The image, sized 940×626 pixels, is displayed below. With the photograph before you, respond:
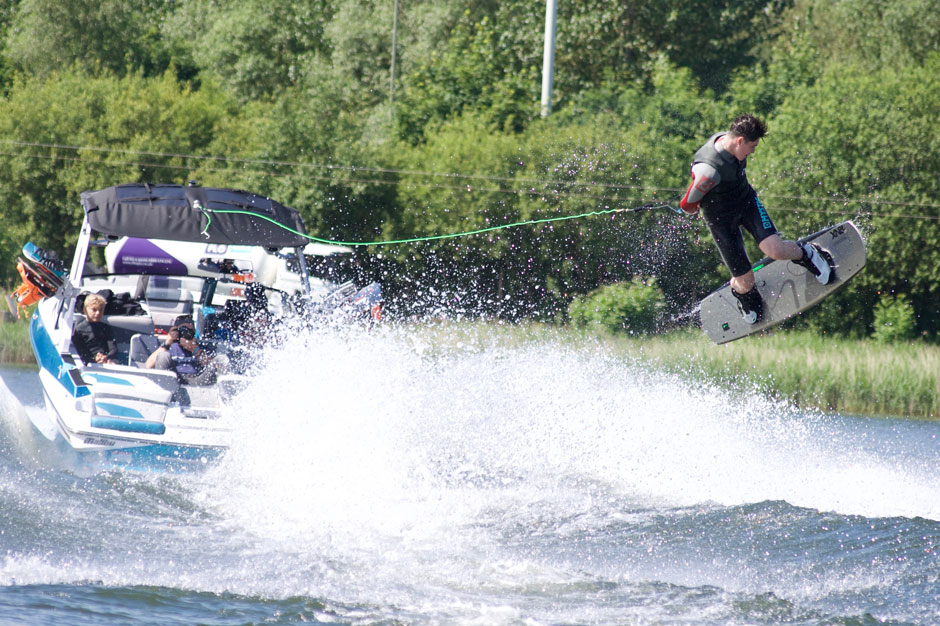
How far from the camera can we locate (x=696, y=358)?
14.8 metres

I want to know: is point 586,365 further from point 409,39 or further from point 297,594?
point 409,39

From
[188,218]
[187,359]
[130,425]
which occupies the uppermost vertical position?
[188,218]

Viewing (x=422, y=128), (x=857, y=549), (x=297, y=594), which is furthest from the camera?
(x=422, y=128)

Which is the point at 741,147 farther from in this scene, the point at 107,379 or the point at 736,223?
the point at 107,379

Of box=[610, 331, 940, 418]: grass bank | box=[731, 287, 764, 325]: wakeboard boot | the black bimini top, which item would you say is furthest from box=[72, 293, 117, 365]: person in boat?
box=[610, 331, 940, 418]: grass bank

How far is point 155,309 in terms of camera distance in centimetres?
A: 1044

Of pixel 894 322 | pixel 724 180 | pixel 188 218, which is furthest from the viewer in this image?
pixel 894 322

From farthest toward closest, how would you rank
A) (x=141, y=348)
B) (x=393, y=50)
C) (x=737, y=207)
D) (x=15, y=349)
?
1. (x=393, y=50)
2. (x=15, y=349)
3. (x=141, y=348)
4. (x=737, y=207)

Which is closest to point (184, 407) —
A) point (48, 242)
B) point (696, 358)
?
point (696, 358)

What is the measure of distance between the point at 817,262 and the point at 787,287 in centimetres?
44

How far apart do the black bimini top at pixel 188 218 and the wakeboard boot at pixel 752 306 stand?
148 inches

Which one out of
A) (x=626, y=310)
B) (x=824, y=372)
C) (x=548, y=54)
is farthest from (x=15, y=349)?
(x=824, y=372)

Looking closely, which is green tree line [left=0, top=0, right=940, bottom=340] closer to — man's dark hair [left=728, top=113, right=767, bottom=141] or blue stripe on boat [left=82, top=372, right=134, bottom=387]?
man's dark hair [left=728, top=113, right=767, bottom=141]

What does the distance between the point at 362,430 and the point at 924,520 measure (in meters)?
4.10
